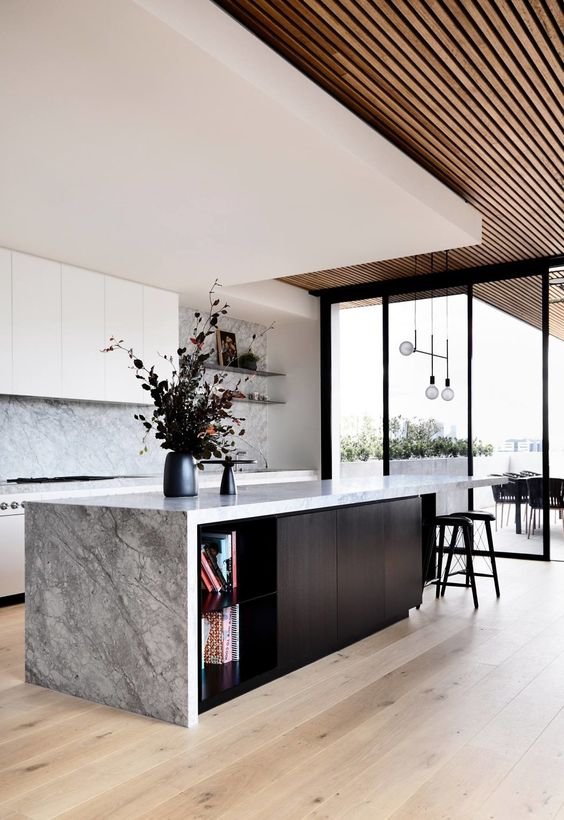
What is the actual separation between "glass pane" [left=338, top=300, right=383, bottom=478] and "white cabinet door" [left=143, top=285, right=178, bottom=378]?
2.43 meters

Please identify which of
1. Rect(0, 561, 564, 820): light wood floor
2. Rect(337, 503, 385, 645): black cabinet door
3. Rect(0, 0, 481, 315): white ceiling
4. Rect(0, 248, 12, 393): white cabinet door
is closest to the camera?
Rect(0, 561, 564, 820): light wood floor

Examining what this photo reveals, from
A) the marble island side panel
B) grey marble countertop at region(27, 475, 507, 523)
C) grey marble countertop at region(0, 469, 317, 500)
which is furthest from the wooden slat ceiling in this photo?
the marble island side panel

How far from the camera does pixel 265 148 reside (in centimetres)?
Answer: 344

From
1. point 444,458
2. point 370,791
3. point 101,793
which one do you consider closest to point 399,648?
point 370,791

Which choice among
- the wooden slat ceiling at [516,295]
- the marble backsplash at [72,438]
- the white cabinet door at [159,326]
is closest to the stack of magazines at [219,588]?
the marble backsplash at [72,438]

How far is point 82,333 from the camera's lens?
558 cm

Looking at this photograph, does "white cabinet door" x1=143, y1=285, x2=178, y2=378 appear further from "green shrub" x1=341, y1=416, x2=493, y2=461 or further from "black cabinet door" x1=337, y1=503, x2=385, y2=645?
"black cabinet door" x1=337, y1=503, x2=385, y2=645

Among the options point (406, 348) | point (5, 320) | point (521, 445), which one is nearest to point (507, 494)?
point (521, 445)

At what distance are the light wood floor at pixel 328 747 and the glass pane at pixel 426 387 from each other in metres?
3.69

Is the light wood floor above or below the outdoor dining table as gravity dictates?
below

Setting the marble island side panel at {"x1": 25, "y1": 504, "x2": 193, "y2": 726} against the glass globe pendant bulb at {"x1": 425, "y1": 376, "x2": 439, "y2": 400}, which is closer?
the marble island side panel at {"x1": 25, "y1": 504, "x2": 193, "y2": 726}

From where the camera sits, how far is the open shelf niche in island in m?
3.11

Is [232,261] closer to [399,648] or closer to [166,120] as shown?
[166,120]

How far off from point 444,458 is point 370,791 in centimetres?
533
